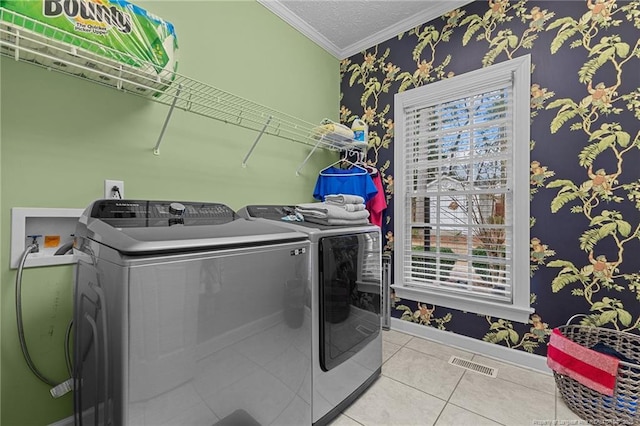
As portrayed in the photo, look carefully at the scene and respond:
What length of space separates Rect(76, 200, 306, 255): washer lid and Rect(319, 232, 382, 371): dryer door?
27 centimetres

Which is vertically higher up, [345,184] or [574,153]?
[574,153]

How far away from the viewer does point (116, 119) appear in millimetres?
1422

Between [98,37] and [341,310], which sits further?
[341,310]

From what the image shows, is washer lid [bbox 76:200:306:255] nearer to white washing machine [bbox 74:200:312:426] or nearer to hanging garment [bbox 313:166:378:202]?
white washing machine [bbox 74:200:312:426]

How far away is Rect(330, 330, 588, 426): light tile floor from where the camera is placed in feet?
4.58

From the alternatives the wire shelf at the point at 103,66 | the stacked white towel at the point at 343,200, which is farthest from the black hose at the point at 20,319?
the stacked white towel at the point at 343,200

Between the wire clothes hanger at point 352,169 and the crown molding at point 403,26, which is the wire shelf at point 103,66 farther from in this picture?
the crown molding at point 403,26

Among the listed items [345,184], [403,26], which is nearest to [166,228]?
[345,184]

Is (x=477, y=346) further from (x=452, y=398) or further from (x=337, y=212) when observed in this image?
(x=337, y=212)

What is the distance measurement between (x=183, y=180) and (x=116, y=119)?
44 centimetres

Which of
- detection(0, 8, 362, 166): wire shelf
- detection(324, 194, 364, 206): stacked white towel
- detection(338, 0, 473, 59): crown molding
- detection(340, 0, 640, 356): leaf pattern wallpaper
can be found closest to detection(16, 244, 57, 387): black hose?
detection(0, 8, 362, 166): wire shelf

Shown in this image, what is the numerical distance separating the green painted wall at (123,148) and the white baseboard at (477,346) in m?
1.53

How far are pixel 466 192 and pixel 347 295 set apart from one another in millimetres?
1361

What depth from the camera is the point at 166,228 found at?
0.97 meters
